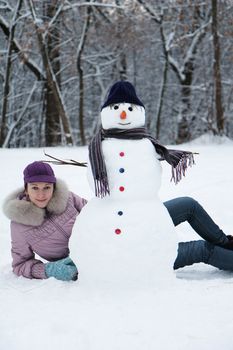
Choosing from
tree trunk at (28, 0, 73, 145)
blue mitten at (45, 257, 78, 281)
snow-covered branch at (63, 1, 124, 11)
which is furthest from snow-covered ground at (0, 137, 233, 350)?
snow-covered branch at (63, 1, 124, 11)

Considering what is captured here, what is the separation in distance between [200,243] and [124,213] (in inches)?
35.9

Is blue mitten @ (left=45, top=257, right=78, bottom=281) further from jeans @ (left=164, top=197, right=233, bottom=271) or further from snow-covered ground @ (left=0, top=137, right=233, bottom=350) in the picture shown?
jeans @ (left=164, top=197, right=233, bottom=271)

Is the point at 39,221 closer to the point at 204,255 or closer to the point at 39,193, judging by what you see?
the point at 39,193

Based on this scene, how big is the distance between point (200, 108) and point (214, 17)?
6.92 metres

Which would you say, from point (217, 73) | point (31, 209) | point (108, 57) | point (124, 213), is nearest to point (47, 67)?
point (217, 73)

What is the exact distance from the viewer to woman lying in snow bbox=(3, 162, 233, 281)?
9.27 feet

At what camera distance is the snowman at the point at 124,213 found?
2.39 metres

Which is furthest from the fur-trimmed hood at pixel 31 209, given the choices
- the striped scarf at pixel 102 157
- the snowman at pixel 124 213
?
the striped scarf at pixel 102 157

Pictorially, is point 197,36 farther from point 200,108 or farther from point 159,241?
point 159,241

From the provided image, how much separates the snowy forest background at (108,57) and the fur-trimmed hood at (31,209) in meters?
7.46

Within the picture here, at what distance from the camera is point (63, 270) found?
2.67 m

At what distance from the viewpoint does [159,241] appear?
2.42m

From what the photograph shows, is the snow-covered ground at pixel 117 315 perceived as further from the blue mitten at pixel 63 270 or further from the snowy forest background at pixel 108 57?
the snowy forest background at pixel 108 57

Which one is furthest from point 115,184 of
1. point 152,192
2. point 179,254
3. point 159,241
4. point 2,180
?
point 2,180
